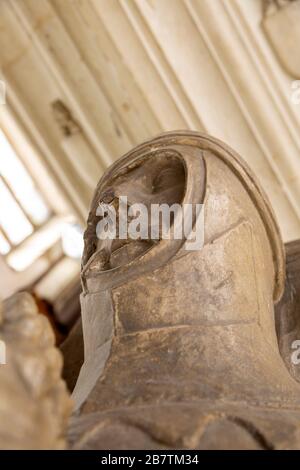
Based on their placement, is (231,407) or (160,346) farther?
(160,346)

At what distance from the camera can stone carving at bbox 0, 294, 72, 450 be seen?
3.87 ft

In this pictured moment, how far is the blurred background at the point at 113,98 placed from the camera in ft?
12.5

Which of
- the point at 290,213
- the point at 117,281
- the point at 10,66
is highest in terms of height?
the point at 10,66

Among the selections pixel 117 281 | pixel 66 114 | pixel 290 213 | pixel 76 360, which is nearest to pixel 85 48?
pixel 66 114

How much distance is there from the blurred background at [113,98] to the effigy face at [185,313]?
67.3 inches

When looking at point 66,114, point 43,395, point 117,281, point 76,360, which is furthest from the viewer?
point 66,114

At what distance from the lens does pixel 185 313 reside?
73.2 inches

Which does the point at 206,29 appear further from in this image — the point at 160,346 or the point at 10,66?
the point at 160,346

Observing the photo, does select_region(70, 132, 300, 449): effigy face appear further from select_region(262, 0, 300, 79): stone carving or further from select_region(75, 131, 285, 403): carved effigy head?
select_region(262, 0, 300, 79): stone carving

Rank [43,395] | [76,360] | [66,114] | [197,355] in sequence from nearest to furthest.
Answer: [43,395], [197,355], [76,360], [66,114]

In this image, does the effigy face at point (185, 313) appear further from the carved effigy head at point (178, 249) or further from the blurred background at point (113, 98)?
the blurred background at point (113, 98)

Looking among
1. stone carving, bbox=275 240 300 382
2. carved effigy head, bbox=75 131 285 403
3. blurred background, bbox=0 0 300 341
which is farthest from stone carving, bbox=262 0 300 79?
carved effigy head, bbox=75 131 285 403

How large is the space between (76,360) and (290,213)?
1.57m

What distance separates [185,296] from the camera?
6.16 ft
